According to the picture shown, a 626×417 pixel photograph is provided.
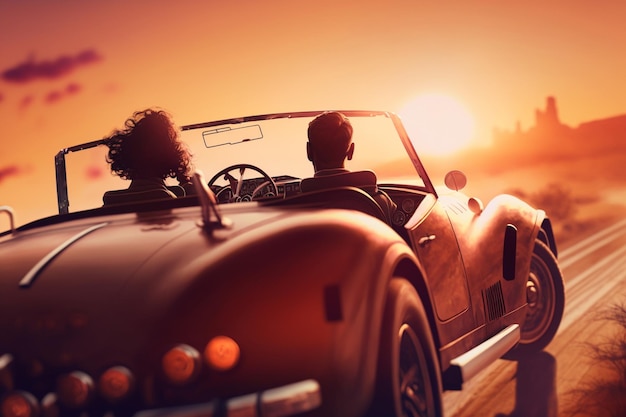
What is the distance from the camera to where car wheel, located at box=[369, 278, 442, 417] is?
11.3 feet

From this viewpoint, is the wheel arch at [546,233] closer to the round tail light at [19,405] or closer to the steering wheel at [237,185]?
the steering wheel at [237,185]

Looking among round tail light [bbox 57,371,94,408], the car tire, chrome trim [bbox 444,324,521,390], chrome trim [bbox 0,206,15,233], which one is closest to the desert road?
the car tire

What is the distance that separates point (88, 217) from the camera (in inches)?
167

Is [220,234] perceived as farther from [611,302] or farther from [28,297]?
[611,302]

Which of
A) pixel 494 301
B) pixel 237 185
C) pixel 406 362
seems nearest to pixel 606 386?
pixel 494 301

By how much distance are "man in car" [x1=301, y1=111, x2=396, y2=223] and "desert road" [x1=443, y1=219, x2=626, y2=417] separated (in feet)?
4.29

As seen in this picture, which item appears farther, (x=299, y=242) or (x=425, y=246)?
(x=425, y=246)

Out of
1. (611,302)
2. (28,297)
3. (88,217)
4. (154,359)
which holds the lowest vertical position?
(611,302)

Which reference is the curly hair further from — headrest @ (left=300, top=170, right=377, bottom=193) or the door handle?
the door handle

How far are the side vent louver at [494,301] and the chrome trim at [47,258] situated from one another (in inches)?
94.1

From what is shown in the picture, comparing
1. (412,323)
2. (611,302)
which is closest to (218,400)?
(412,323)

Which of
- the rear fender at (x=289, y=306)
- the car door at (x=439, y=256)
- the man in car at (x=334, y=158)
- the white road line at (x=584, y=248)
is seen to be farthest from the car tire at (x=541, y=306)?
the white road line at (x=584, y=248)

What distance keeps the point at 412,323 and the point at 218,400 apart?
112 centimetres

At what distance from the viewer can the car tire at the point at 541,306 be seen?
6.54m
